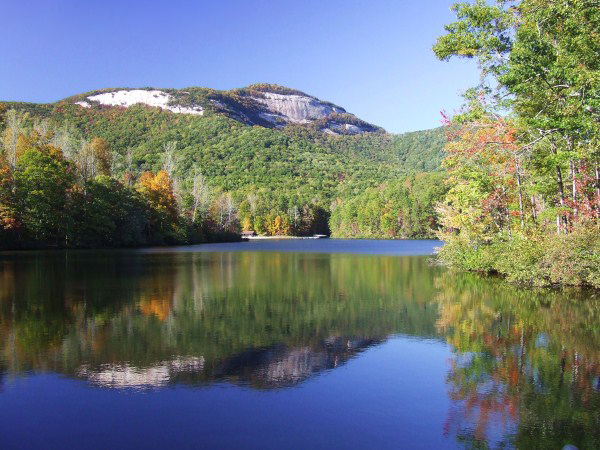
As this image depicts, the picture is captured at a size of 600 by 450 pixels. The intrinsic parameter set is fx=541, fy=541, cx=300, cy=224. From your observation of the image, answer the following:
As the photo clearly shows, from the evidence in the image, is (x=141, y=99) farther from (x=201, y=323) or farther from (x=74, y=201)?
(x=201, y=323)

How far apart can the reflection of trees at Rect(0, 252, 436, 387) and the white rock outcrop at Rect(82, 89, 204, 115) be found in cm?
12057

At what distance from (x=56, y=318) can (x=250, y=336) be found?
16.9ft

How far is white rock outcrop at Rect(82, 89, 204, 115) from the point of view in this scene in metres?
137

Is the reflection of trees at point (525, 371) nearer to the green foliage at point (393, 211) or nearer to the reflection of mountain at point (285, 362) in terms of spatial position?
the reflection of mountain at point (285, 362)

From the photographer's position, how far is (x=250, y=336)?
1123 centimetres

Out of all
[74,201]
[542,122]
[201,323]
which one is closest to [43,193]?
[74,201]

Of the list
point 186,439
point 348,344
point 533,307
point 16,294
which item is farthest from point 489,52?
point 16,294

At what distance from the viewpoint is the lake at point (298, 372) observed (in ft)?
20.6

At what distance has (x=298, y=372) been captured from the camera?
8.73 meters

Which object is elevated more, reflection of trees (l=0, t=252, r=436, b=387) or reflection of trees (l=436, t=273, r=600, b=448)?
reflection of trees (l=0, t=252, r=436, b=387)

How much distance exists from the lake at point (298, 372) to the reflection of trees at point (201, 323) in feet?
0.19

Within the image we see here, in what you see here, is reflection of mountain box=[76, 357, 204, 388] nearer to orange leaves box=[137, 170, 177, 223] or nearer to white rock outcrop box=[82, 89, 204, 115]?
orange leaves box=[137, 170, 177, 223]

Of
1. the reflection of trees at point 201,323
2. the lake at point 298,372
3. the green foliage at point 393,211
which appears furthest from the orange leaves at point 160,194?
the lake at point 298,372

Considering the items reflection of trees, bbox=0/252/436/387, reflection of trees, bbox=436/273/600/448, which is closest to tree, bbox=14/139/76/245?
reflection of trees, bbox=0/252/436/387
